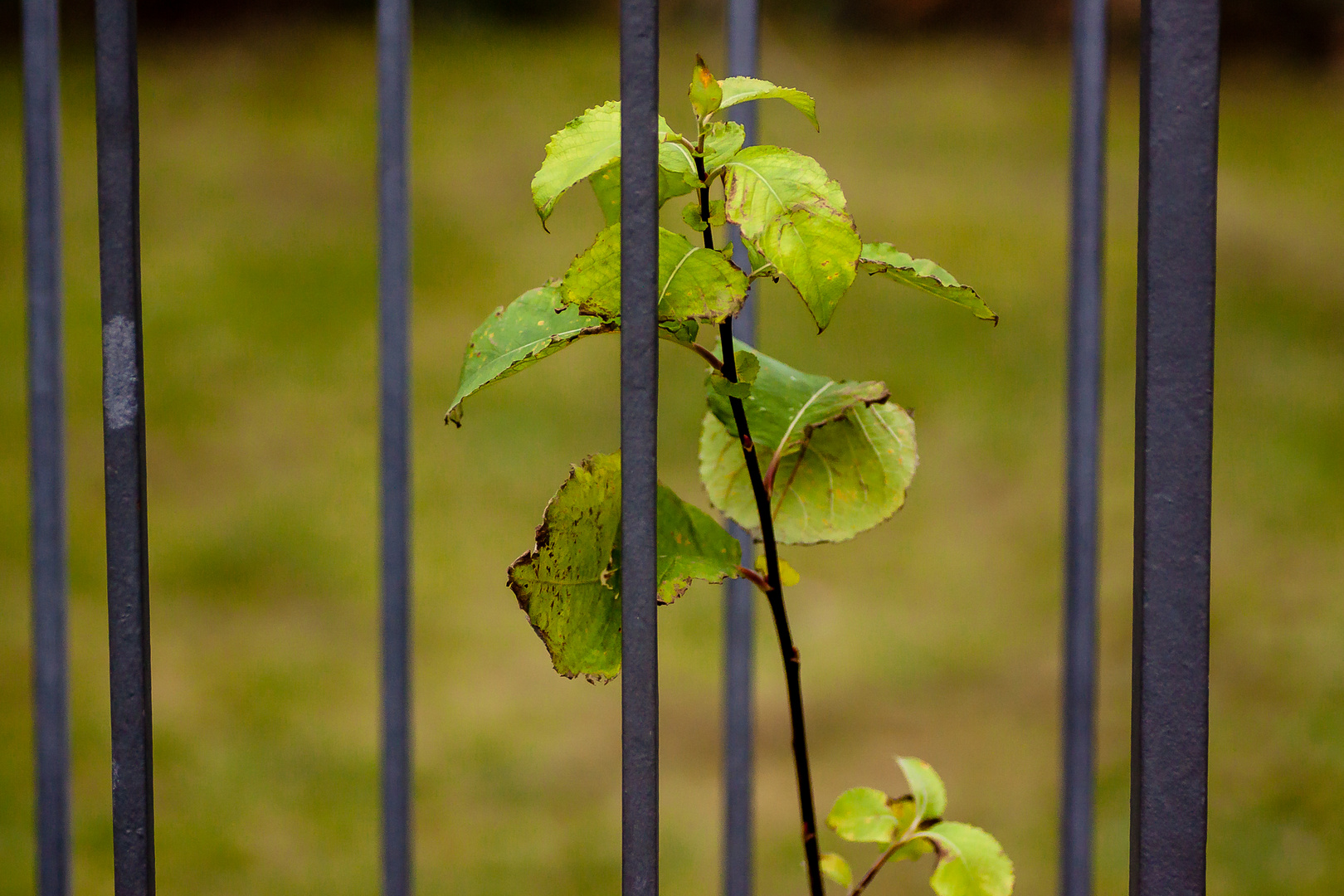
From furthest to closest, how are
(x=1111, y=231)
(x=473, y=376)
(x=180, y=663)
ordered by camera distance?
1. (x=1111, y=231)
2. (x=180, y=663)
3. (x=473, y=376)

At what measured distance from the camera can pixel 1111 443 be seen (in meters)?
2.16

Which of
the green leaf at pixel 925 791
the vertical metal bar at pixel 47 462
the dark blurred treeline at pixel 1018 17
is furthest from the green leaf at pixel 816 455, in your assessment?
the dark blurred treeline at pixel 1018 17

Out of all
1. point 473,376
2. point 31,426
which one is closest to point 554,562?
point 473,376

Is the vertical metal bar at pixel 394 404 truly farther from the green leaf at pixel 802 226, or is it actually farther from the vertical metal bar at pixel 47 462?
the green leaf at pixel 802 226

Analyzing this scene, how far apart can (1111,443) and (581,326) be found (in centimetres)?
201

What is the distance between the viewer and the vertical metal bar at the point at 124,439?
41cm

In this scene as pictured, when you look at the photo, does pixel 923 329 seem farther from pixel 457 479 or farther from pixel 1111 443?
pixel 457 479

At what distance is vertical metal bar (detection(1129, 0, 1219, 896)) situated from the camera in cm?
36

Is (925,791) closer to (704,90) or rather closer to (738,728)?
(704,90)

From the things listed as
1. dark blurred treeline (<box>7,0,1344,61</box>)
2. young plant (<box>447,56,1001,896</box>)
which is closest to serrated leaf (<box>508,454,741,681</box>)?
young plant (<box>447,56,1001,896</box>)

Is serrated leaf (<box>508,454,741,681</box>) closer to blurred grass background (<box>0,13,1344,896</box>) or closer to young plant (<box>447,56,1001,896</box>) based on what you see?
young plant (<box>447,56,1001,896</box>)

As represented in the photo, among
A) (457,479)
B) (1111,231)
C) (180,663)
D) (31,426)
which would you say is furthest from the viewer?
(1111,231)

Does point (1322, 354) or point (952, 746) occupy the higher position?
point (1322, 354)

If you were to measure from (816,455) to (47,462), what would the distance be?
2.10 feet
